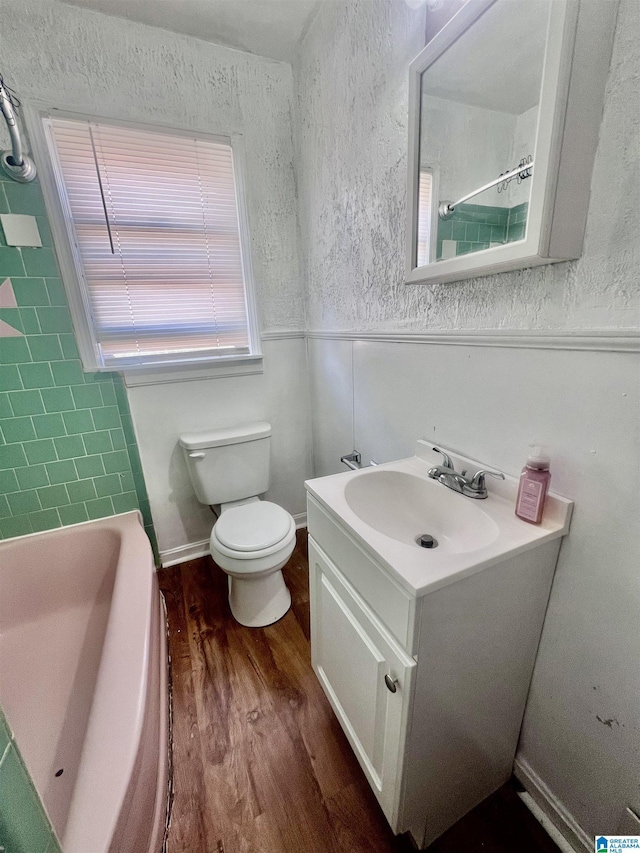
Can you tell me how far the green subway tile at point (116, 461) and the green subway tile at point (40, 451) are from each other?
21 cm

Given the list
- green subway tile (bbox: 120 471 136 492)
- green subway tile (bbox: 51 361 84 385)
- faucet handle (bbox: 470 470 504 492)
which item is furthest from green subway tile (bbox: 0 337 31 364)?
faucet handle (bbox: 470 470 504 492)

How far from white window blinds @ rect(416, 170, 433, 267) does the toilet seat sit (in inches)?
44.2

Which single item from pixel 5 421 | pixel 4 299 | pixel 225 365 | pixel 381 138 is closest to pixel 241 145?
pixel 381 138

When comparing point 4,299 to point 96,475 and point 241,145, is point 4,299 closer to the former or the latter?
point 96,475

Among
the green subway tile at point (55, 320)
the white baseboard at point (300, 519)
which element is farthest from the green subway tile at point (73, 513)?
the white baseboard at point (300, 519)

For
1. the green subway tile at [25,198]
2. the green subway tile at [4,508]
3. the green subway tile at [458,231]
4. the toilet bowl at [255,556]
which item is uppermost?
the green subway tile at [25,198]

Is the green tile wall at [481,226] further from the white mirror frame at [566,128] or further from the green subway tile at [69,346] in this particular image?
the green subway tile at [69,346]

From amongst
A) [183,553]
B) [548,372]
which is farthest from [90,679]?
[548,372]

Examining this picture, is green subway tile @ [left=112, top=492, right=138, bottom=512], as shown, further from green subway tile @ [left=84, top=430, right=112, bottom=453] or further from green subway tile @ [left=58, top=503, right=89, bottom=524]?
green subway tile @ [left=84, top=430, right=112, bottom=453]

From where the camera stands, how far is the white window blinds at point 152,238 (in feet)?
4.80

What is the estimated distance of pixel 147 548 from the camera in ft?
4.69

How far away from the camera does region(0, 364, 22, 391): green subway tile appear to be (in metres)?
1.45

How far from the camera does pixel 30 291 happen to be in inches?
56.1

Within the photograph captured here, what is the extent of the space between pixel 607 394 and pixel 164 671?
1596 mm
